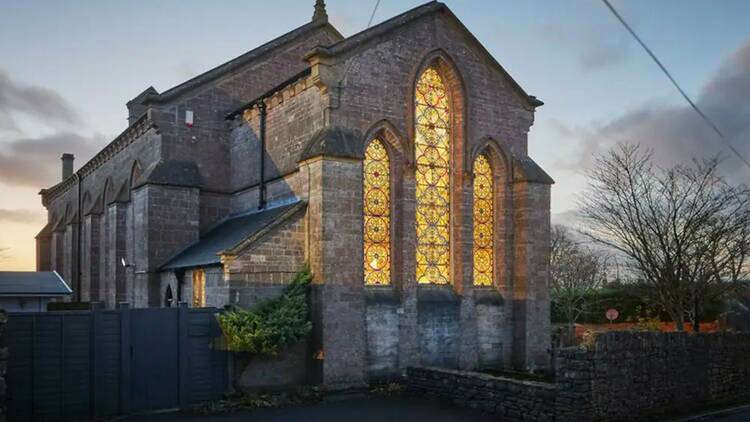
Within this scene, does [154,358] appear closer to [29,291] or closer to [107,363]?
[107,363]

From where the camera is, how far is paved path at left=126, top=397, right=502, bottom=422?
14156mm

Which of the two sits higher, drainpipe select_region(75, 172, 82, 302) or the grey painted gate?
drainpipe select_region(75, 172, 82, 302)

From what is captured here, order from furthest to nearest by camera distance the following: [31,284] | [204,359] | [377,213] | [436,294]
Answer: [31,284] < [436,294] < [377,213] < [204,359]

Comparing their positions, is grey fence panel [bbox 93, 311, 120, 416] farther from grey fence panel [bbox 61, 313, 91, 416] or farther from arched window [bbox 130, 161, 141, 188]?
arched window [bbox 130, 161, 141, 188]

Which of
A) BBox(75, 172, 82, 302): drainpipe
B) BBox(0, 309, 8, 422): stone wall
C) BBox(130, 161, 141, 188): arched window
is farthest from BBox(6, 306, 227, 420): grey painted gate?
BBox(75, 172, 82, 302): drainpipe

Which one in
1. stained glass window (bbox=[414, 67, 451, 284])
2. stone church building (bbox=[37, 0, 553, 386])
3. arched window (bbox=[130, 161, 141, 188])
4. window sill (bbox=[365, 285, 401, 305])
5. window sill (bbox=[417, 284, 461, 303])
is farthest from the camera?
arched window (bbox=[130, 161, 141, 188])

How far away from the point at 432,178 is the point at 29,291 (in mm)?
12888

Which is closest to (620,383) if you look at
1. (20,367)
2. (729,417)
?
(729,417)

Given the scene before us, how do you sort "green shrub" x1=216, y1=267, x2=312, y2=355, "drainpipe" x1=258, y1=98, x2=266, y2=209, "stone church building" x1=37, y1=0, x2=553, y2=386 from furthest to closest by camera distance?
"drainpipe" x1=258, y1=98, x2=266, y2=209 → "stone church building" x1=37, y1=0, x2=553, y2=386 → "green shrub" x1=216, y1=267, x2=312, y2=355

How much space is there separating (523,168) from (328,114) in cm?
693

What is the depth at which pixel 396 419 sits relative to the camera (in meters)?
14.2

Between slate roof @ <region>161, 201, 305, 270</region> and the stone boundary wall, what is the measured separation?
5.44 m

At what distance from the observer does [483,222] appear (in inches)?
827

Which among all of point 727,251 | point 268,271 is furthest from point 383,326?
point 727,251
